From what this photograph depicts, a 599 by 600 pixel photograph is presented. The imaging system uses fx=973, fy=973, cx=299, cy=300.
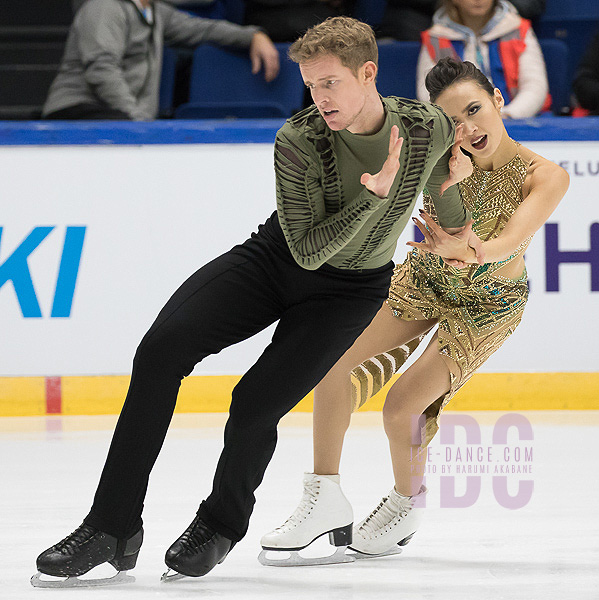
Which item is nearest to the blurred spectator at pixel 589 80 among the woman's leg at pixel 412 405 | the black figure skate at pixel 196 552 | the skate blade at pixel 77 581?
the woman's leg at pixel 412 405

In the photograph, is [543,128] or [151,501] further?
[543,128]

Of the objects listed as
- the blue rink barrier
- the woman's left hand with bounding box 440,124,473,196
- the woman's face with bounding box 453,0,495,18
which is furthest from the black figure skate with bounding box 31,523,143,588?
the woman's face with bounding box 453,0,495,18

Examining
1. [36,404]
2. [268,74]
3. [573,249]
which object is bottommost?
[36,404]

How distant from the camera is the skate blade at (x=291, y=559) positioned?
2350 mm

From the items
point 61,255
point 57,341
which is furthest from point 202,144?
point 57,341

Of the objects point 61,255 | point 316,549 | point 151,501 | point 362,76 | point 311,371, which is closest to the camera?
point 362,76

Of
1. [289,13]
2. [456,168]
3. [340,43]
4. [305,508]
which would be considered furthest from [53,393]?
[340,43]

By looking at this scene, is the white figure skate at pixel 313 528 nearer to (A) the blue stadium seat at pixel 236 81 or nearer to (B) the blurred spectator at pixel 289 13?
(A) the blue stadium seat at pixel 236 81

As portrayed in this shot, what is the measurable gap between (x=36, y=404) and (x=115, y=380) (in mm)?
362

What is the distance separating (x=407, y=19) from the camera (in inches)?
202

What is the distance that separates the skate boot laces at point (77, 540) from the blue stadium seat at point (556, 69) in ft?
11.8

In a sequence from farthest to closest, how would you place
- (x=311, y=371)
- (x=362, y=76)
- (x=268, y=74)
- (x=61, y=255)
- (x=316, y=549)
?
1. (x=268, y=74)
2. (x=61, y=255)
3. (x=316, y=549)
4. (x=311, y=371)
5. (x=362, y=76)

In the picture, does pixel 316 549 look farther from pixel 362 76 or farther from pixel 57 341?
pixel 57 341

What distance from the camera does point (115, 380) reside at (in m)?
4.22
